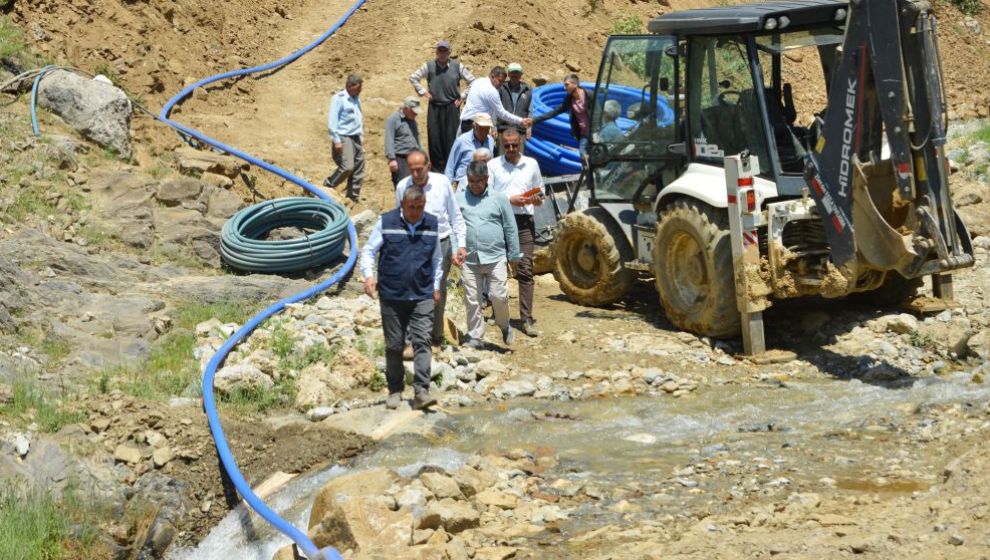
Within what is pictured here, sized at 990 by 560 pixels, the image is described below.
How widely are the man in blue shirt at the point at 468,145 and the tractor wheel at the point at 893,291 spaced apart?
362 cm

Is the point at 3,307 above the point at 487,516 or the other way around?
above

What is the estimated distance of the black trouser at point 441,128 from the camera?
14.7 metres

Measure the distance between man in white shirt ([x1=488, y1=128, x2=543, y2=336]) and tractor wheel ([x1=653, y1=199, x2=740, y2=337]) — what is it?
1093mm

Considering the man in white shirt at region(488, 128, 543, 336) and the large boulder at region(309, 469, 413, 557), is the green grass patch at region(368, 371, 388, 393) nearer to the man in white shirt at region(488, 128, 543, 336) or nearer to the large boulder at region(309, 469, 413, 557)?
the man in white shirt at region(488, 128, 543, 336)

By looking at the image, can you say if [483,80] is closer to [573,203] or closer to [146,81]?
[573,203]

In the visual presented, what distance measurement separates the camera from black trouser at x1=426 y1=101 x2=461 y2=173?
1470 cm

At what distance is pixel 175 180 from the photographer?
13.6 meters

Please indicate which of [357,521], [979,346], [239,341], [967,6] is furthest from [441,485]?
[967,6]

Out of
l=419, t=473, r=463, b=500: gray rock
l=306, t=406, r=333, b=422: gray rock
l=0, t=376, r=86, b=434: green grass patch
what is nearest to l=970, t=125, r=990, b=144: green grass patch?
l=306, t=406, r=333, b=422: gray rock

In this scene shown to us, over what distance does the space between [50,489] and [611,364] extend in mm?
4513

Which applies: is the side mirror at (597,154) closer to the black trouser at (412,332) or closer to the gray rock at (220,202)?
the black trouser at (412,332)

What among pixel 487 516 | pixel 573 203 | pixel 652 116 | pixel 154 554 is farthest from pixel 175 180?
pixel 487 516

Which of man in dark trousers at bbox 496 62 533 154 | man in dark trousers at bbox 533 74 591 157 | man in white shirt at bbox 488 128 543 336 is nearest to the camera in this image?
man in white shirt at bbox 488 128 543 336

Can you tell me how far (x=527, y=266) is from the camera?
37.1 ft
